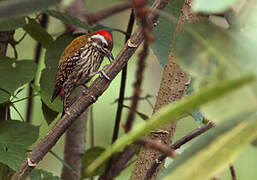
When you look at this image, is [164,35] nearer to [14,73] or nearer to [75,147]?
[14,73]

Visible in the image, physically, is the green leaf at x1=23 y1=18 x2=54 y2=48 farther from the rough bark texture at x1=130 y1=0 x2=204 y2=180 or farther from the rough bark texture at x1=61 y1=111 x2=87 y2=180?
the rough bark texture at x1=130 y1=0 x2=204 y2=180

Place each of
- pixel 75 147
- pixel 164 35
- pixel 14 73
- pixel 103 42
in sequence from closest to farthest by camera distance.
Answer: pixel 164 35 → pixel 14 73 → pixel 75 147 → pixel 103 42

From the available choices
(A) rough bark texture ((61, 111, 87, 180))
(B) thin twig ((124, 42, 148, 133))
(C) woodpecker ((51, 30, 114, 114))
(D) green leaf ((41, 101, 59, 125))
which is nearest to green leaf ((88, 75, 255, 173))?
(B) thin twig ((124, 42, 148, 133))

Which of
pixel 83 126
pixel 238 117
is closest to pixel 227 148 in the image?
pixel 238 117

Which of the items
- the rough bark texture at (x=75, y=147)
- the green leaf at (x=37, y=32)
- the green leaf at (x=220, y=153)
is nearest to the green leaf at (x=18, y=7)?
the green leaf at (x=220, y=153)

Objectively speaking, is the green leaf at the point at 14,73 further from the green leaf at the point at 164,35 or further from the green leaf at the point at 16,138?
the green leaf at the point at 164,35

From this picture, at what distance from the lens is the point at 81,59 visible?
2.18 m

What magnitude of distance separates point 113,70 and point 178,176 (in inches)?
19.7

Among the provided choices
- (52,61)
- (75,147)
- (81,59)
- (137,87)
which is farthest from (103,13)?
(81,59)

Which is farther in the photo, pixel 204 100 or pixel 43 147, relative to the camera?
pixel 43 147

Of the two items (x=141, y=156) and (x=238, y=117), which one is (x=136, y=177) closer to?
(x=141, y=156)

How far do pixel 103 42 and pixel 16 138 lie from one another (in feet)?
2.77

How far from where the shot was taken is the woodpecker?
6.55 ft

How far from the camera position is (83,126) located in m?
1.61
